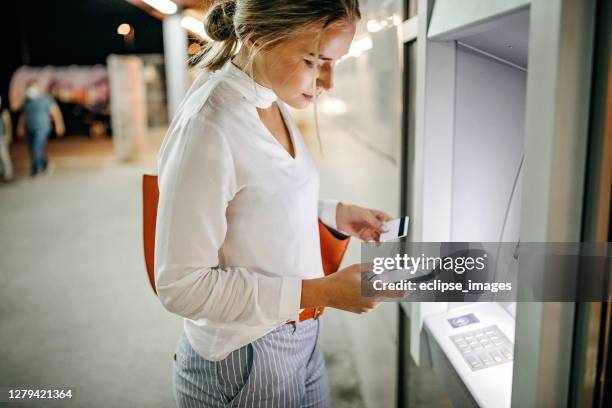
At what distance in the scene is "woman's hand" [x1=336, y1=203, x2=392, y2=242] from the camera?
1.32m

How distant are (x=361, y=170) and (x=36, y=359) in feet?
6.89

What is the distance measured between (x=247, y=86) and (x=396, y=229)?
0.46m

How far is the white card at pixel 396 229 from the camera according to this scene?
1.16 m

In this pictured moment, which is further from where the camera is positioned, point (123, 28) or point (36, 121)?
point (123, 28)

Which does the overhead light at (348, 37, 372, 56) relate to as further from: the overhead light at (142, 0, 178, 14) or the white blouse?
the overhead light at (142, 0, 178, 14)

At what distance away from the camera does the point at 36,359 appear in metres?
2.99

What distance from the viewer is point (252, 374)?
107 centimetres

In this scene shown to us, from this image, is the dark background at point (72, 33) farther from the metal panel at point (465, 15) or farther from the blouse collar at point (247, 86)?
the metal panel at point (465, 15)

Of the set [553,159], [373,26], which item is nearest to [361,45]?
[373,26]

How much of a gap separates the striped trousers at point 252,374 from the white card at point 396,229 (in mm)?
254

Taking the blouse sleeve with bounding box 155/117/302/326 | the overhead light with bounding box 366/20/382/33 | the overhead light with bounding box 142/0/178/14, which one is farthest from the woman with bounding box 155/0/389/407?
the overhead light with bounding box 142/0/178/14

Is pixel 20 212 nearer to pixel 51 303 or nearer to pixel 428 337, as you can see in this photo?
pixel 51 303

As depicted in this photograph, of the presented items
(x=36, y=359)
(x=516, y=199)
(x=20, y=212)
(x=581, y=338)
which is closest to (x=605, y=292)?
(x=581, y=338)

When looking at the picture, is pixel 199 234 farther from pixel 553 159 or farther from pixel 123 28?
pixel 123 28
